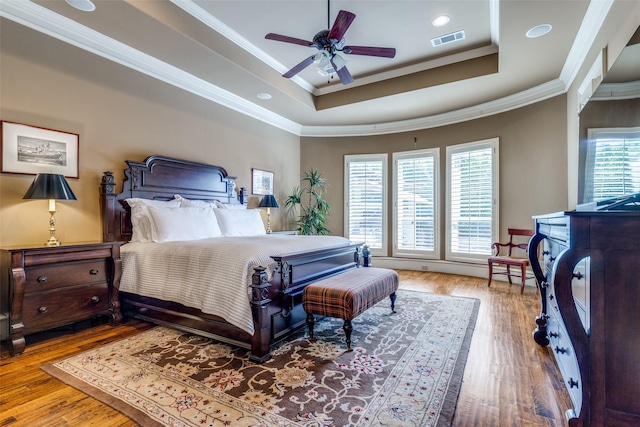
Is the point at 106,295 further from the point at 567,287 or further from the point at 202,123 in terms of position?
the point at 567,287

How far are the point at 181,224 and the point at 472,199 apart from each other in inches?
185

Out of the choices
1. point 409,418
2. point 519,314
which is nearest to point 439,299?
point 519,314

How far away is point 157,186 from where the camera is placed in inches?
155

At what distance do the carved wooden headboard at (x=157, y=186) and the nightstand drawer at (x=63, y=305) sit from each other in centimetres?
69

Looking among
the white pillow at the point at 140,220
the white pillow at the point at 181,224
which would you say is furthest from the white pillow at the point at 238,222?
the white pillow at the point at 140,220

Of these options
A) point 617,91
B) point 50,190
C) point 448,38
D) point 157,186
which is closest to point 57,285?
point 50,190

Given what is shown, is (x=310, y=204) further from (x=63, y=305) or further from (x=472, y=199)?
(x=63, y=305)

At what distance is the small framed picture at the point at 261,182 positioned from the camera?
556 centimetres

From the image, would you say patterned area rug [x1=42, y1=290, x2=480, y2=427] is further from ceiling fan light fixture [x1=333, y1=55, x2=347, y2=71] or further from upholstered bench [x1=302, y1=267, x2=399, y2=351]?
ceiling fan light fixture [x1=333, y1=55, x2=347, y2=71]

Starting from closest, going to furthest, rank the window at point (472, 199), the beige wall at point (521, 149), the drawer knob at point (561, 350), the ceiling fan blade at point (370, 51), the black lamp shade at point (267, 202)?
1. the drawer knob at point (561, 350)
2. the ceiling fan blade at point (370, 51)
3. the beige wall at point (521, 149)
4. the window at point (472, 199)
5. the black lamp shade at point (267, 202)

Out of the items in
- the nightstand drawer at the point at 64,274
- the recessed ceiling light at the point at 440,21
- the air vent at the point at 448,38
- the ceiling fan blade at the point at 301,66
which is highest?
the recessed ceiling light at the point at 440,21

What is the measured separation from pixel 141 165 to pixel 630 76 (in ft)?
14.8

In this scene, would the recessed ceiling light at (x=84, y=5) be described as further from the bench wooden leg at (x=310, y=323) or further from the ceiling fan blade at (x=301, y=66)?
A: the bench wooden leg at (x=310, y=323)

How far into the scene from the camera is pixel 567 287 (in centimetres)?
145
